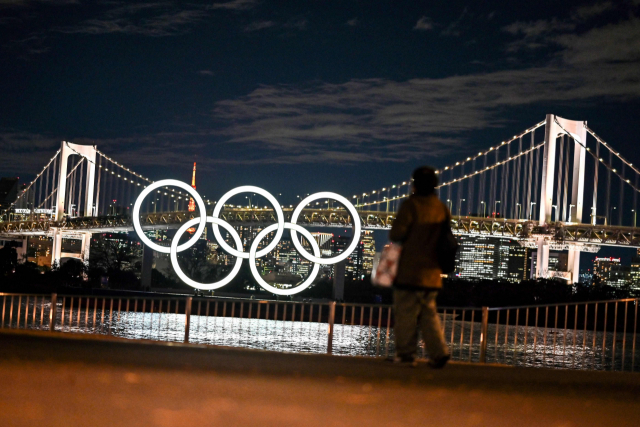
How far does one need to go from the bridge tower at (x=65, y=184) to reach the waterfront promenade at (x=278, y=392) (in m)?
47.2

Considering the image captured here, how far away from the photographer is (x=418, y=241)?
4609 millimetres

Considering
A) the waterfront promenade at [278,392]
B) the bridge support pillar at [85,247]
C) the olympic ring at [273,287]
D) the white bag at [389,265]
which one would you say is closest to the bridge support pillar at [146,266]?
the olympic ring at [273,287]

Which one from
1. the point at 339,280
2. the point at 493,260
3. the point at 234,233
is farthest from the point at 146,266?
the point at 493,260

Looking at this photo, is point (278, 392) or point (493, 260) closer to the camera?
point (278, 392)

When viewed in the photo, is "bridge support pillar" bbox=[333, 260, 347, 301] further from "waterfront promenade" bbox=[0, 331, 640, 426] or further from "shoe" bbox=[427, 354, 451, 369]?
"shoe" bbox=[427, 354, 451, 369]

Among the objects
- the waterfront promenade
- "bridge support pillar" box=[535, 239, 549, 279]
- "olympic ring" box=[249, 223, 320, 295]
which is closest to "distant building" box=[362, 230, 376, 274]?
"bridge support pillar" box=[535, 239, 549, 279]

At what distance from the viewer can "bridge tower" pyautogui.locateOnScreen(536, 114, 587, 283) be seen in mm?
42438

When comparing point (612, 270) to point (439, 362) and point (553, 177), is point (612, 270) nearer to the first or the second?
point (553, 177)

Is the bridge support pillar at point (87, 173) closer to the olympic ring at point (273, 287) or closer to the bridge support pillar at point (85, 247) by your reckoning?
the bridge support pillar at point (85, 247)

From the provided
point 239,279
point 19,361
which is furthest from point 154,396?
point 239,279

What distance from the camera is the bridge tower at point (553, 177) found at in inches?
1671

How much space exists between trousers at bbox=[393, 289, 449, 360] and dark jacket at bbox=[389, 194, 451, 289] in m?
0.10

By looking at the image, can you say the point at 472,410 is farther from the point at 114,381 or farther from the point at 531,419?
the point at 114,381

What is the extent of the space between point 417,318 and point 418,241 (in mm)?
541
